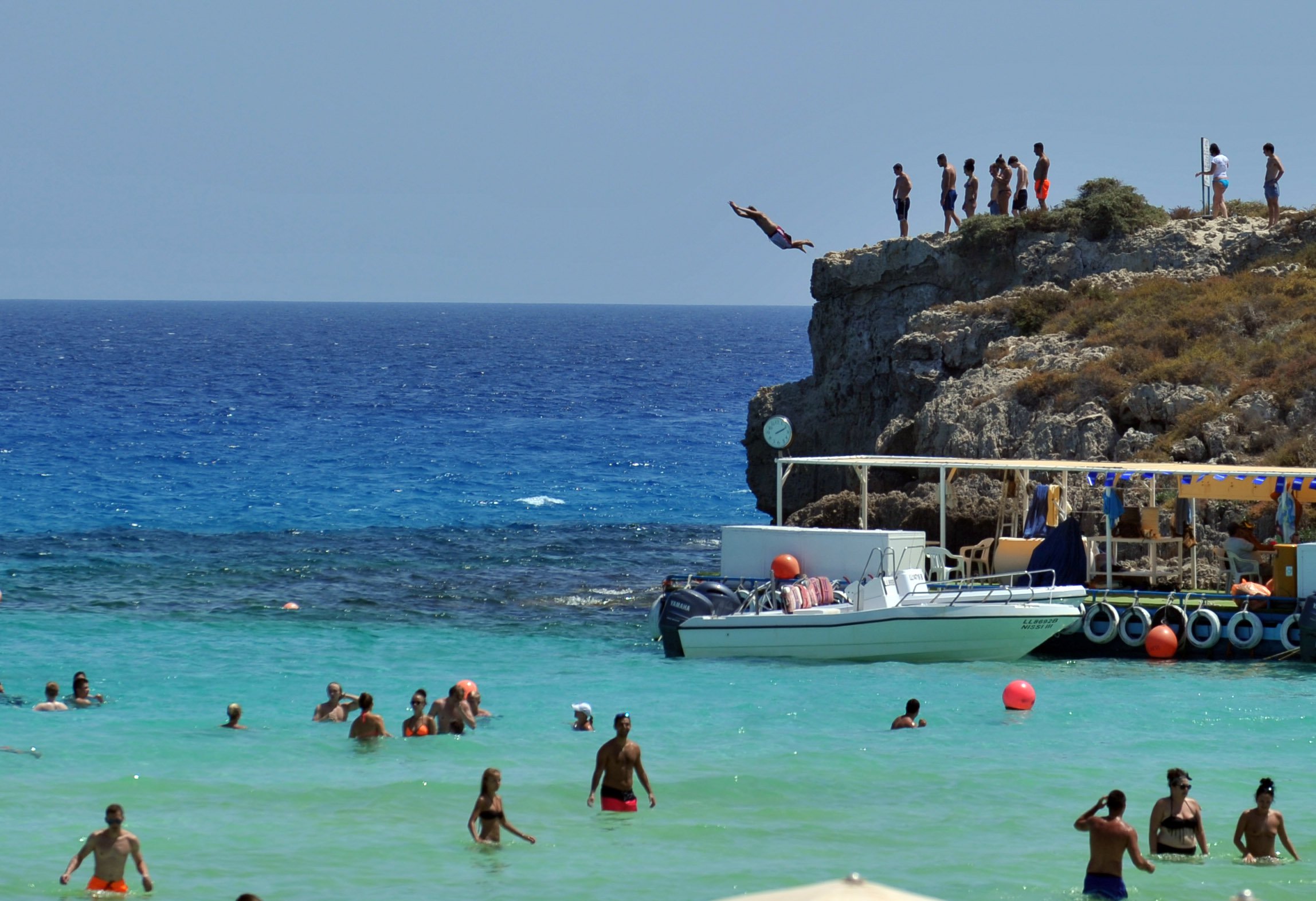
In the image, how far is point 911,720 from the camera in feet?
70.8

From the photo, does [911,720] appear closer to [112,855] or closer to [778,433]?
[112,855]

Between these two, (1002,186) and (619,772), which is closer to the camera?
(619,772)

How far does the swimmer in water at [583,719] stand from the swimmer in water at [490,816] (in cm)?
495

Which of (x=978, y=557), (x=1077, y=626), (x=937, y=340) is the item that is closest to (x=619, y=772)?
(x=1077, y=626)

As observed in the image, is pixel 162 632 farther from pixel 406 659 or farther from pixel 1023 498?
pixel 1023 498

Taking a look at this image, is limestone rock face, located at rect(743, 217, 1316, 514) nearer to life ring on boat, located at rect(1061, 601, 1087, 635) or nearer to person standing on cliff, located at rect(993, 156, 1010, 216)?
person standing on cliff, located at rect(993, 156, 1010, 216)

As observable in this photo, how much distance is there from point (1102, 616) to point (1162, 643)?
1.08 m

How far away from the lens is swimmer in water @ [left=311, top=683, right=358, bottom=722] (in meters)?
22.5

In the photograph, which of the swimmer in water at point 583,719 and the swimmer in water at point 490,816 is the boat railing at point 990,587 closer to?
the swimmer in water at point 583,719

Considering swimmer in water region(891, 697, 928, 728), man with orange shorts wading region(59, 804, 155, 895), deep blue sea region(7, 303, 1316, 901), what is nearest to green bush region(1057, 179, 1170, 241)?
deep blue sea region(7, 303, 1316, 901)

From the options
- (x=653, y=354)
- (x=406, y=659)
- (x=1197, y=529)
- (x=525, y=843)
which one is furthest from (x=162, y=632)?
(x=653, y=354)

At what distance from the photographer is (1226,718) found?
2209cm

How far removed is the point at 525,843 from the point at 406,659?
11.2 meters

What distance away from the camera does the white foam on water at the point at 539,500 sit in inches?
2224
